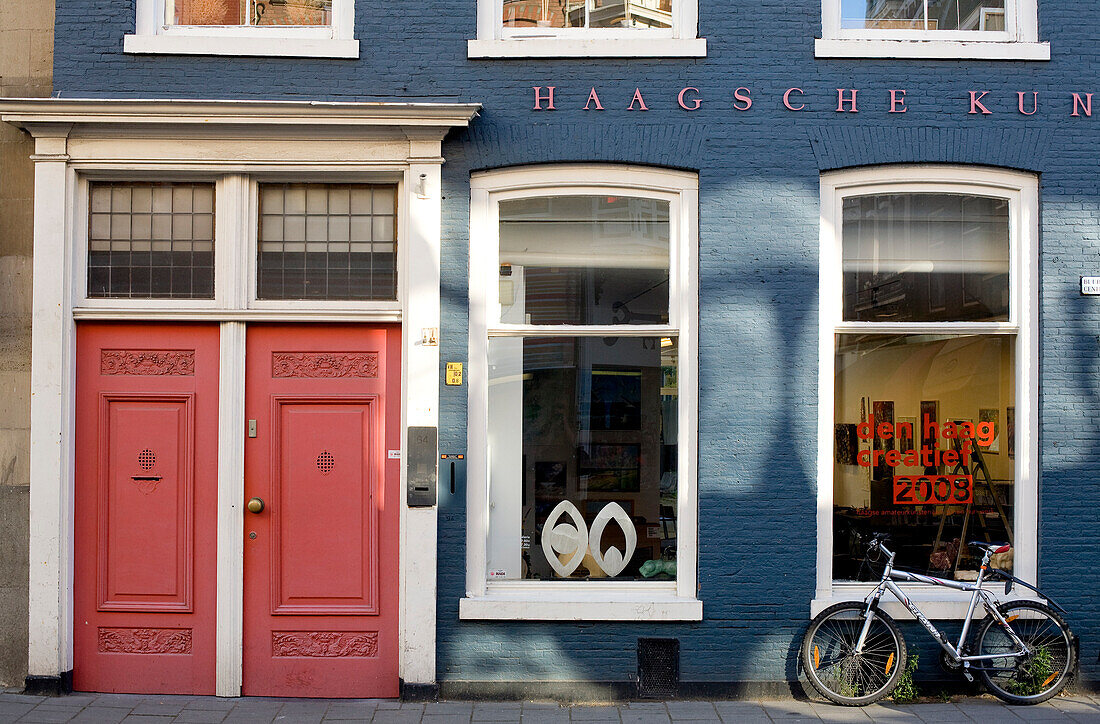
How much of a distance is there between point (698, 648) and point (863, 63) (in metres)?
4.08

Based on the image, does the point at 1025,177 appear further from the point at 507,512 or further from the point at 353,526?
the point at 353,526

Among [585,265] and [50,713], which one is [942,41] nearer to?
[585,265]

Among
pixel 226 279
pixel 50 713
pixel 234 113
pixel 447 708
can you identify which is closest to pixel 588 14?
pixel 234 113

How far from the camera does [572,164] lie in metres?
6.54

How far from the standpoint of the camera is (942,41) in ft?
21.7

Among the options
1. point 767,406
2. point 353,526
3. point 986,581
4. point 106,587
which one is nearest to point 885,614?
point 986,581

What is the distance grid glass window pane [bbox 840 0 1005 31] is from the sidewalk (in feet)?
15.0

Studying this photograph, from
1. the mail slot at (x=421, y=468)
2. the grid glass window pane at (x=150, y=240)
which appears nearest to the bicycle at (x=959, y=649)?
the mail slot at (x=421, y=468)

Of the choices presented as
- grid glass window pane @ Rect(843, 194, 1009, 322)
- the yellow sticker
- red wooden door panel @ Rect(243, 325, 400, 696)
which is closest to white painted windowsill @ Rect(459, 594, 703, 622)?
red wooden door panel @ Rect(243, 325, 400, 696)

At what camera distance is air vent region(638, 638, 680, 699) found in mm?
6359

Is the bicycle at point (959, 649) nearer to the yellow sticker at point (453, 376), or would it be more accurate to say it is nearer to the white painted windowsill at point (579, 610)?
the white painted windowsill at point (579, 610)

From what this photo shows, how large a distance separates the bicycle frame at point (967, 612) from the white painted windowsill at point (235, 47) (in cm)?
492

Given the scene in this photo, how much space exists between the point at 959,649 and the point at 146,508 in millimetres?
5449

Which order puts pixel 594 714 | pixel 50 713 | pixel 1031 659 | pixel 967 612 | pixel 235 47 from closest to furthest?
pixel 50 713, pixel 594 714, pixel 1031 659, pixel 967 612, pixel 235 47
